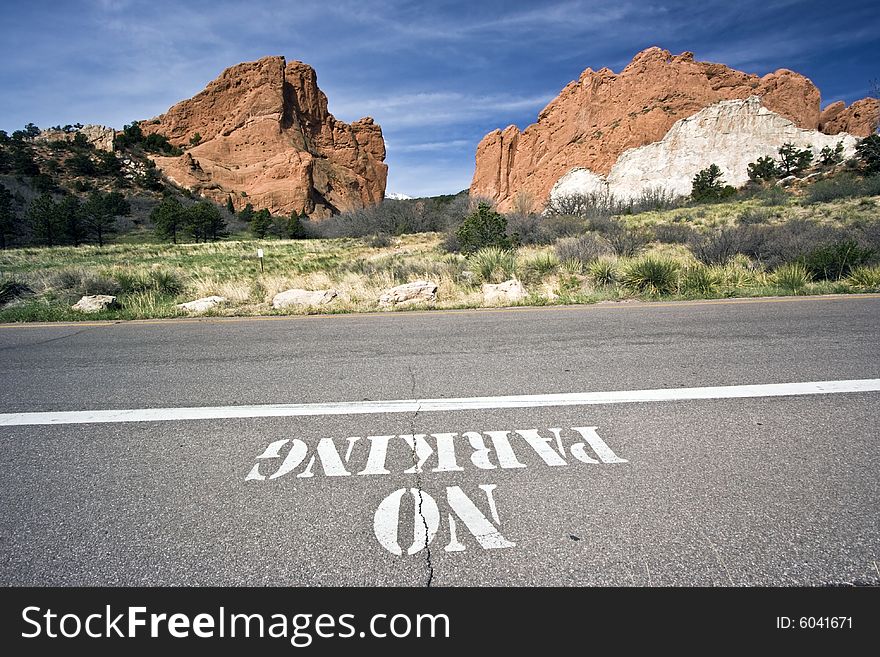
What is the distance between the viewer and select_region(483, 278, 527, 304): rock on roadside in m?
9.67

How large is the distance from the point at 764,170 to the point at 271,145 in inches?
3019

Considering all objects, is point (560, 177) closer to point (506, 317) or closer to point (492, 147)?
point (492, 147)

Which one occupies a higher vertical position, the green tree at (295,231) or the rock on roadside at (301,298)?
the green tree at (295,231)

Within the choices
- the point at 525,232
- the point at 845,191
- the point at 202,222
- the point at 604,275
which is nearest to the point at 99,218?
the point at 202,222

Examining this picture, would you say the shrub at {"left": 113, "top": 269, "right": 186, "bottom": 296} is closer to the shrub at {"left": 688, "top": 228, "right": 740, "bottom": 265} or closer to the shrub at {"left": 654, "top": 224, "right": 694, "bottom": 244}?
the shrub at {"left": 688, "top": 228, "right": 740, "bottom": 265}

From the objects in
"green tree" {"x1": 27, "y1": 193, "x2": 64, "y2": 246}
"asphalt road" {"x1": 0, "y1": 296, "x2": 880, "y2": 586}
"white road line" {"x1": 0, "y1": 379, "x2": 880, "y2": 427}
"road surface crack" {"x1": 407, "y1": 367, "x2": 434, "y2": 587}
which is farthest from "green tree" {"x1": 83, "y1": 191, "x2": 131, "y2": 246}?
"road surface crack" {"x1": 407, "y1": 367, "x2": 434, "y2": 587}

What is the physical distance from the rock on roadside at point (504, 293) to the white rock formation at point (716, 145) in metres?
56.0

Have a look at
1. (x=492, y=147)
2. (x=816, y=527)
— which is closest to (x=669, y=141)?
(x=492, y=147)

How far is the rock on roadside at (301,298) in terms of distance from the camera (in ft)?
32.8

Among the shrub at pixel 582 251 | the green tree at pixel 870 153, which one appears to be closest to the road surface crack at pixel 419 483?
the shrub at pixel 582 251

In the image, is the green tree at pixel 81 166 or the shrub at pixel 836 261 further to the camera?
the green tree at pixel 81 166

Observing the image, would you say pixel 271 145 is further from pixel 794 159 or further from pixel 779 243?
pixel 779 243

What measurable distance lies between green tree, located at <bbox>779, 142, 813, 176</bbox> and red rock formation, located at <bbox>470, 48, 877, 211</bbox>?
14654mm

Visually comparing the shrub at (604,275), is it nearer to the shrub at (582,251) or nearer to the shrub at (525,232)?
the shrub at (582,251)
